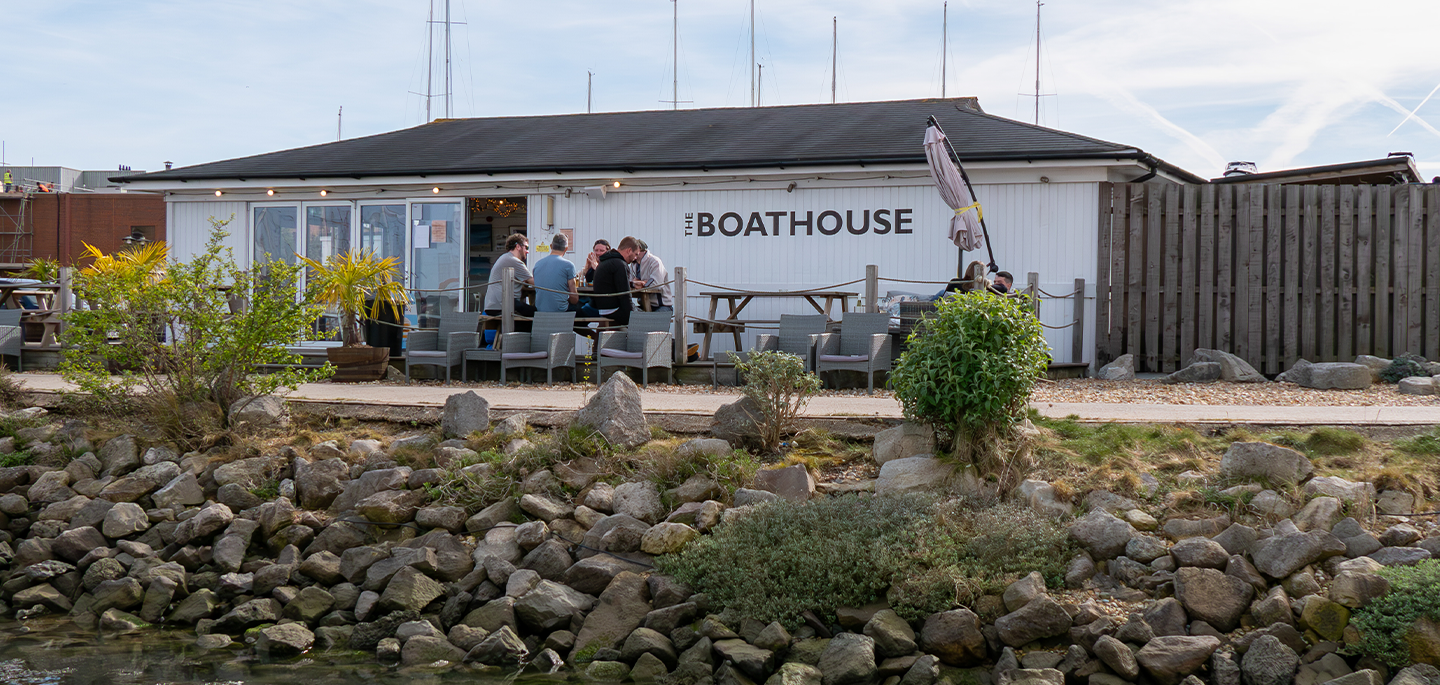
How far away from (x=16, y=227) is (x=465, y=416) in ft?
110

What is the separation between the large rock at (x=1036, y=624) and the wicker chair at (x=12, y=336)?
465 inches

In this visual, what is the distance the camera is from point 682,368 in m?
11.0

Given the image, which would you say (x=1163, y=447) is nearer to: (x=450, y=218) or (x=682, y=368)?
(x=682, y=368)

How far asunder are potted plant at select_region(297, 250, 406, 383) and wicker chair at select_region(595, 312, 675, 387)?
7.85ft

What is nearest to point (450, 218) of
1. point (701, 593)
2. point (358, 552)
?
point (358, 552)

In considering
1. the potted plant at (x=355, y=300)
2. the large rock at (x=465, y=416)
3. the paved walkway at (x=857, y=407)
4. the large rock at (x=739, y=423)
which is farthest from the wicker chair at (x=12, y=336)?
the large rock at (x=739, y=423)

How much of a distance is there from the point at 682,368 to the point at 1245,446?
589 centimetres

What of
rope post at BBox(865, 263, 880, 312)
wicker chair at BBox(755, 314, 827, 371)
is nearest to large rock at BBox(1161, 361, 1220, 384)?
rope post at BBox(865, 263, 880, 312)

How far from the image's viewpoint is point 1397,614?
15.5ft

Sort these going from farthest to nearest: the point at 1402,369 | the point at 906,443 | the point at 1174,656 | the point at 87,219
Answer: the point at 87,219, the point at 1402,369, the point at 906,443, the point at 1174,656

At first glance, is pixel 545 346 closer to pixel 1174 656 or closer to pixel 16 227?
pixel 1174 656

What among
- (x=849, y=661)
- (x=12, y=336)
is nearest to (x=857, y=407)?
(x=849, y=661)

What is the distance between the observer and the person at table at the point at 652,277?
39.4 feet

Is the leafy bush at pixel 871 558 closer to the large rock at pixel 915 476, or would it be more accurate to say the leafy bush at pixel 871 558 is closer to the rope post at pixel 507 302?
the large rock at pixel 915 476
